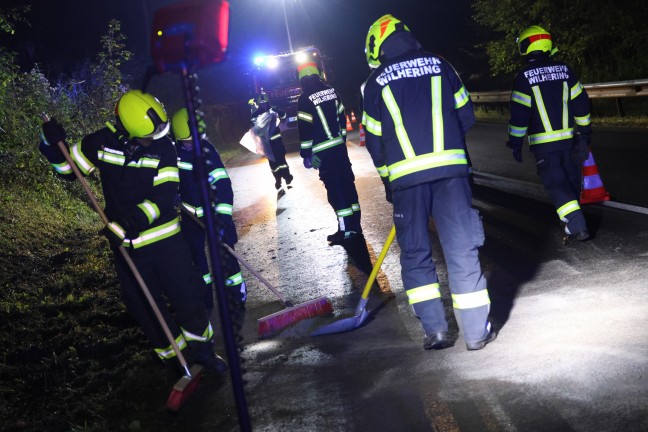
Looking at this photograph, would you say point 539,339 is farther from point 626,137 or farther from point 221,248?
point 626,137

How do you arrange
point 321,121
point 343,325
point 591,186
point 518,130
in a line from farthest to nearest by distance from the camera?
point 321,121
point 591,186
point 518,130
point 343,325

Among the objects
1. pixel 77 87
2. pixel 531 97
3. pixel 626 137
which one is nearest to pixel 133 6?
pixel 77 87

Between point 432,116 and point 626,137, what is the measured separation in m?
9.16

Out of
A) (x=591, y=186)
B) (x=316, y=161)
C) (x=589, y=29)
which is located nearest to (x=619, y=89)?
(x=589, y=29)

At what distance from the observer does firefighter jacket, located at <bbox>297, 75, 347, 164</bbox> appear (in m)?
8.06

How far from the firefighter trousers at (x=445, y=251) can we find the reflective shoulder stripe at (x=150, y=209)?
1.66 meters

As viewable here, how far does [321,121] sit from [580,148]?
3.10 meters

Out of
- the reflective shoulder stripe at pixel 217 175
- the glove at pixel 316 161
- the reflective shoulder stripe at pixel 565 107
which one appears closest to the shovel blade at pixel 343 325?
the reflective shoulder stripe at pixel 217 175

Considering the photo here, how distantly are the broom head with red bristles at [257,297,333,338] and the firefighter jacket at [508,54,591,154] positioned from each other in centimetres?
263

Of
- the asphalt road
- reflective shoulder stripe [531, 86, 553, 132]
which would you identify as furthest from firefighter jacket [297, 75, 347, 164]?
reflective shoulder stripe [531, 86, 553, 132]

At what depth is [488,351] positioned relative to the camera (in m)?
4.21

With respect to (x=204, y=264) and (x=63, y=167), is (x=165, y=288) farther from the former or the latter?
(x=204, y=264)

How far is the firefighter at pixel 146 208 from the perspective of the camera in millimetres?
4500

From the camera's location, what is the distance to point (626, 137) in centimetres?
1202
